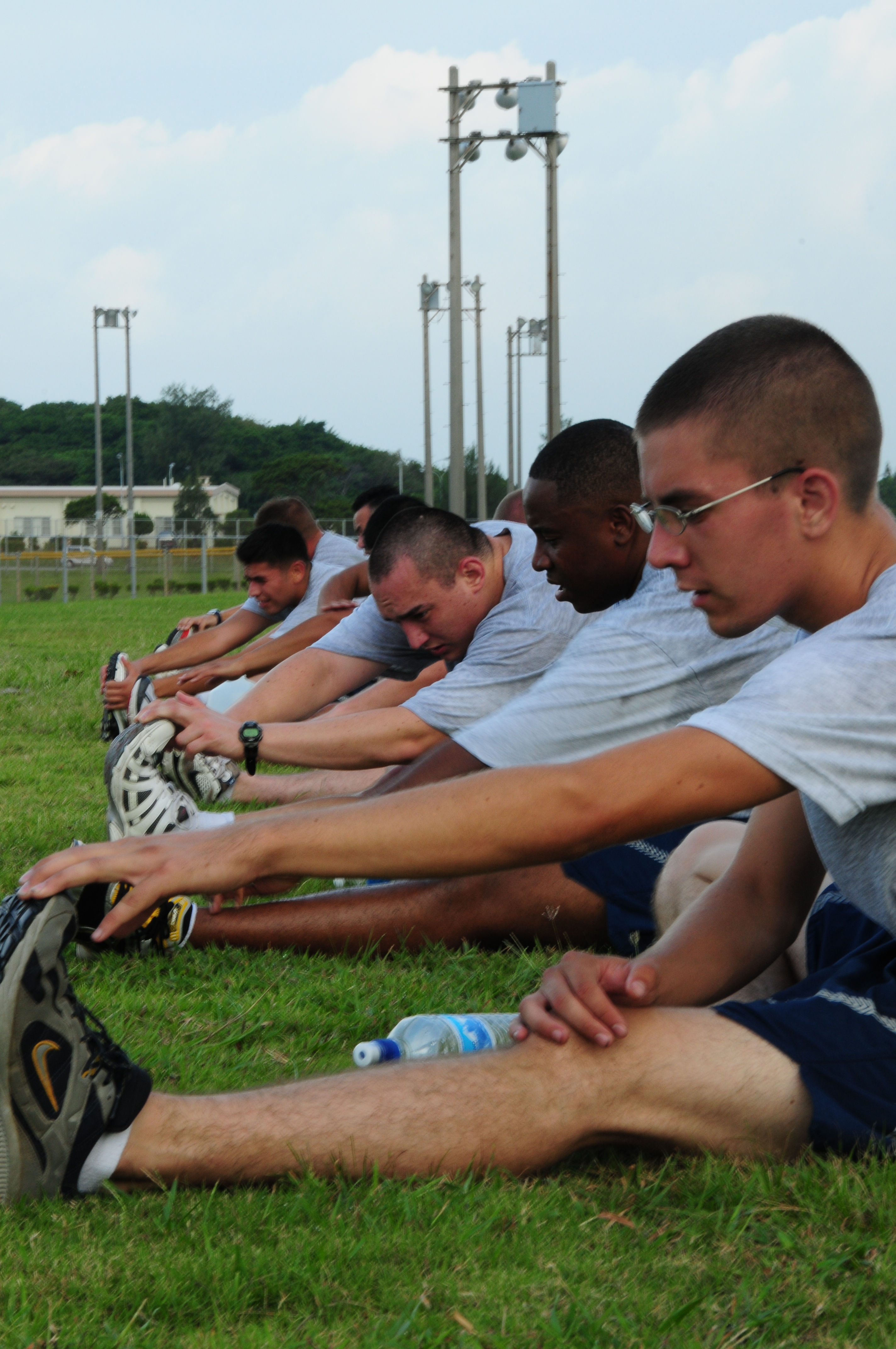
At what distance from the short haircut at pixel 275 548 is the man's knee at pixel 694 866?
5888mm

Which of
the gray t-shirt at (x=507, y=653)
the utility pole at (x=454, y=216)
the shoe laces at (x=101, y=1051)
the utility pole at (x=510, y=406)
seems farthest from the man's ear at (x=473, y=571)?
the utility pole at (x=510, y=406)

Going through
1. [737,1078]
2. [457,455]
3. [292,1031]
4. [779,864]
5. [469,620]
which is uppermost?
[457,455]

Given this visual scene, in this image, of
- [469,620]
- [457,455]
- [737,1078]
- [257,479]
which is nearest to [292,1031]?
[737,1078]

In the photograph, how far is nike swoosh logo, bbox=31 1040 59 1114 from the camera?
227cm

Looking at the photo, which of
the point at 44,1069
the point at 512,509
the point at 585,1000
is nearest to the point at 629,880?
the point at 585,1000

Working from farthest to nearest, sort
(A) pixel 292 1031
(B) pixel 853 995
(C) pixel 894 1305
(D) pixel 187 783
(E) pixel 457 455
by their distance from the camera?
1. (E) pixel 457 455
2. (D) pixel 187 783
3. (A) pixel 292 1031
4. (B) pixel 853 995
5. (C) pixel 894 1305

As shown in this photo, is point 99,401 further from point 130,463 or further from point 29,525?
point 29,525

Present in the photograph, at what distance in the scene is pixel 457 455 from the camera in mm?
21156

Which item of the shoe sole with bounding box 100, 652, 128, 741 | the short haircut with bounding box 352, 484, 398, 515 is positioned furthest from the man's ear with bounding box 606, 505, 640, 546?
the short haircut with bounding box 352, 484, 398, 515

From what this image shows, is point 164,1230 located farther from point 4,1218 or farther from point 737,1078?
point 737,1078

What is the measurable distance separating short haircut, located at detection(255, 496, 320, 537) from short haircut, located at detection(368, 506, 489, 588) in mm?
3845

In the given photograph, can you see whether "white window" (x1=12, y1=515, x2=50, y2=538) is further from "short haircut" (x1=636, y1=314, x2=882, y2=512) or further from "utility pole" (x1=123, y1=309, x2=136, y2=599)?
"short haircut" (x1=636, y1=314, x2=882, y2=512)

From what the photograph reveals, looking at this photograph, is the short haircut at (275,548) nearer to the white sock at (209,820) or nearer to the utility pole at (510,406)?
the white sock at (209,820)

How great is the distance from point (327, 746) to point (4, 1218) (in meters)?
2.99
